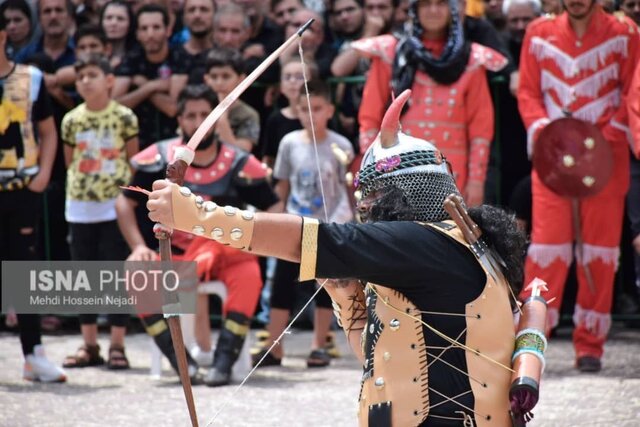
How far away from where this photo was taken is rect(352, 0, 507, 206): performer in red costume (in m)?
7.20

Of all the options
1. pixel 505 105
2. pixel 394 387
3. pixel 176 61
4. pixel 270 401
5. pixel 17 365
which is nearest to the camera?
pixel 394 387

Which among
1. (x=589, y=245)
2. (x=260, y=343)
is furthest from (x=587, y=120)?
(x=260, y=343)

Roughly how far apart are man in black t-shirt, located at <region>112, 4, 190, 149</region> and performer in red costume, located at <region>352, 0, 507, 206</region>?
1857mm

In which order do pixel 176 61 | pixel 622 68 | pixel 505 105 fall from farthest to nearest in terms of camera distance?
pixel 176 61 < pixel 505 105 < pixel 622 68

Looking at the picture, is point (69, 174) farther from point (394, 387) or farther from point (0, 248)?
point (394, 387)

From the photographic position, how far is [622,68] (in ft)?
22.5

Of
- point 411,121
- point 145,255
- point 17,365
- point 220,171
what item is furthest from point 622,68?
point 17,365

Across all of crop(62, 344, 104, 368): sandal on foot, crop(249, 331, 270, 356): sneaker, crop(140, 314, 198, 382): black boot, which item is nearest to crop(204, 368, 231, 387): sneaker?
crop(140, 314, 198, 382): black boot

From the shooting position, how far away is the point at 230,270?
23.0 feet

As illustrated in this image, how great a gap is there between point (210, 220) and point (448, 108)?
407 centimetres

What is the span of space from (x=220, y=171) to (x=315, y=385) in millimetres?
1350

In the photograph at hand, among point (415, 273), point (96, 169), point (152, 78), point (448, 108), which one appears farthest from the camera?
point (152, 78)

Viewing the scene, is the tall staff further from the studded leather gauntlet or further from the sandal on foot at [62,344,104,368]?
the sandal on foot at [62,344,104,368]

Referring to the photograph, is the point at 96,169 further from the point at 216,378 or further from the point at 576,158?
the point at 576,158
